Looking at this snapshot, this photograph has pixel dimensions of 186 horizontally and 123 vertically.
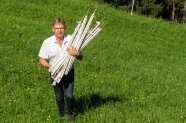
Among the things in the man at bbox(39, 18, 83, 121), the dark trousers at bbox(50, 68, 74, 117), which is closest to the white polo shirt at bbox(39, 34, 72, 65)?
the man at bbox(39, 18, 83, 121)

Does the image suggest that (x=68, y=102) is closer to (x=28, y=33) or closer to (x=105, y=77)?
(x=105, y=77)

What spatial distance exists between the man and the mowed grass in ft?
1.54

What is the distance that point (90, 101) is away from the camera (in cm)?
524

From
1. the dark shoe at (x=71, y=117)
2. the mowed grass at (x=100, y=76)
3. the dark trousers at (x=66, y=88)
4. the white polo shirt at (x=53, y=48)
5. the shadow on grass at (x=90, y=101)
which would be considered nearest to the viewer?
the white polo shirt at (x=53, y=48)

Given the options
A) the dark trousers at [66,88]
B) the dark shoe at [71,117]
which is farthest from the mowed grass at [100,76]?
the dark trousers at [66,88]

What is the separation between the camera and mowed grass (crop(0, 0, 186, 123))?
517 cm

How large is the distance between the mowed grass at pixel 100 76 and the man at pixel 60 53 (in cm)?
47

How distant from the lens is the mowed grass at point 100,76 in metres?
5.17

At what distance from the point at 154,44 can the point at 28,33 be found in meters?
6.55

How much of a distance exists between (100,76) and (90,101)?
1.92 metres

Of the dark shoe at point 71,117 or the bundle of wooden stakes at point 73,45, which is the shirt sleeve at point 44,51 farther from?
the dark shoe at point 71,117

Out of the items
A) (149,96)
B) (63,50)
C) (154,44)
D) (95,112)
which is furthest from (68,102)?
(154,44)

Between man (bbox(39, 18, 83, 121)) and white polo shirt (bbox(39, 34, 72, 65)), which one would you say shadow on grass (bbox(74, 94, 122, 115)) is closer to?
man (bbox(39, 18, 83, 121))

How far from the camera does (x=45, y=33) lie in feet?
35.1
